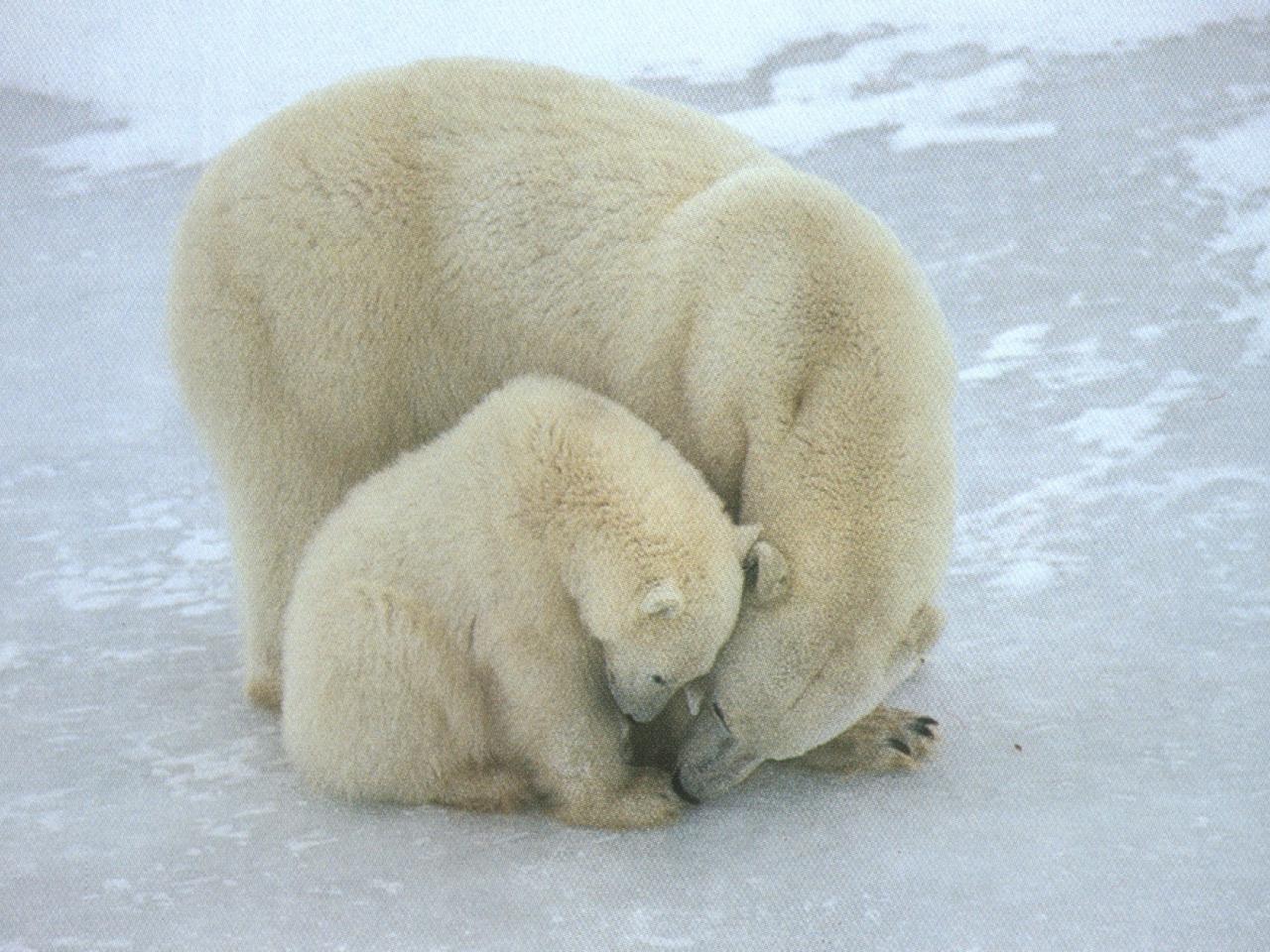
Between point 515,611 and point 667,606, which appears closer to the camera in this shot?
point 667,606

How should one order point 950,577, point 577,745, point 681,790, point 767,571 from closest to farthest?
point 767,571
point 577,745
point 681,790
point 950,577

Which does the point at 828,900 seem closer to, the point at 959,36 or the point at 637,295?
the point at 637,295

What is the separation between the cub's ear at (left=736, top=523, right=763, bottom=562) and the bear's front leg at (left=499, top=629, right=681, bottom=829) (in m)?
0.36

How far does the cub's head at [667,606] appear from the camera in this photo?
3258 millimetres

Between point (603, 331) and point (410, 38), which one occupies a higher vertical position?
point (603, 331)

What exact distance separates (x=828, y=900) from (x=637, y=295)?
3.88 ft

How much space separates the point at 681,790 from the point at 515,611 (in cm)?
52

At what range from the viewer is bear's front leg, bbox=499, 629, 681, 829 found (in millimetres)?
3438

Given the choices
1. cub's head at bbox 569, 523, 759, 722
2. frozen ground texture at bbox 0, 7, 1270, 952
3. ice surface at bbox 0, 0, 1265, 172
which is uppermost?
cub's head at bbox 569, 523, 759, 722

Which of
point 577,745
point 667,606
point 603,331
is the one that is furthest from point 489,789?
point 603,331

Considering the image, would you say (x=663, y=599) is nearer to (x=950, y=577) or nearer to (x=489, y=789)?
(x=489, y=789)

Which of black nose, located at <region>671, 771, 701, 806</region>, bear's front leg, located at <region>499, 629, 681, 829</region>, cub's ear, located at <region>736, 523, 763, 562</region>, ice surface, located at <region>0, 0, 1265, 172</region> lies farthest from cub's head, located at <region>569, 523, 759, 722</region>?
ice surface, located at <region>0, 0, 1265, 172</region>

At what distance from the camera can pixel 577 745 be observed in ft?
11.5

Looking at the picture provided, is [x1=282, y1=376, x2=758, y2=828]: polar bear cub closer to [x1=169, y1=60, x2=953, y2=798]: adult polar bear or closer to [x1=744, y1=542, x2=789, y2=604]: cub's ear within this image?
[x1=744, y1=542, x2=789, y2=604]: cub's ear
